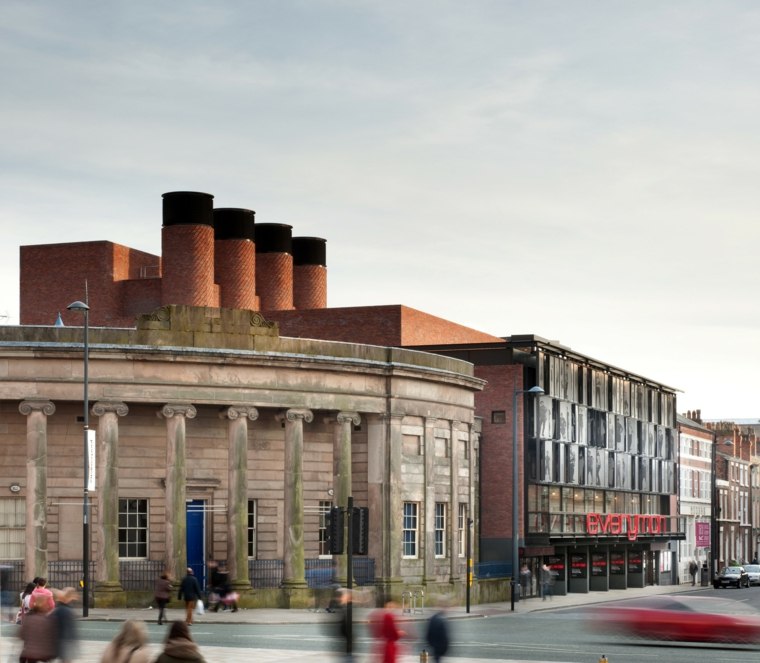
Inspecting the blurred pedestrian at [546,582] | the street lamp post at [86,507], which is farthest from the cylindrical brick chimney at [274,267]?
the street lamp post at [86,507]

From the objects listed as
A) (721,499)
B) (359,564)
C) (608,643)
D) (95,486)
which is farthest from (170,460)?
(721,499)

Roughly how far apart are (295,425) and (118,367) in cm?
676

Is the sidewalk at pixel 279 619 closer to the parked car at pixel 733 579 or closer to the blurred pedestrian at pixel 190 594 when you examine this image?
the blurred pedestrian at pixel 190 594

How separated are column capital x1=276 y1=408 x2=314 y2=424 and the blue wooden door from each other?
13.6 feet

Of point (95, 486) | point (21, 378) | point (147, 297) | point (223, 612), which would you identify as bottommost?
point (223, 612)

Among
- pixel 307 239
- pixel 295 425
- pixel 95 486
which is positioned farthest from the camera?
pixel 307 239

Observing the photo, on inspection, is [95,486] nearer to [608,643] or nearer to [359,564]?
[359,564]

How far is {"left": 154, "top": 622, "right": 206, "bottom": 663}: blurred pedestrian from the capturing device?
1454cm

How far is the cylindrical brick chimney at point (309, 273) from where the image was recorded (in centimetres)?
8800

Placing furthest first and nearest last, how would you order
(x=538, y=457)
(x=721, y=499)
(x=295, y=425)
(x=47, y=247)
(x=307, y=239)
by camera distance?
(x=721, y=499) → (x=307, y=239) → (x=47, y=247) → (x=538, y=457) → (x=295, y=425)

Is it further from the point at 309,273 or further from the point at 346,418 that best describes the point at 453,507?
the point at 309,273

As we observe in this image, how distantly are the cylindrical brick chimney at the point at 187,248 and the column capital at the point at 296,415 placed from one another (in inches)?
900

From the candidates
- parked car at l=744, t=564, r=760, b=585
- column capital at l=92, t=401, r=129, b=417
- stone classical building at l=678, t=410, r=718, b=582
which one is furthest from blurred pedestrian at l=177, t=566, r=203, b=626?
stone classical building at l=678, t=410, r=718, b=582

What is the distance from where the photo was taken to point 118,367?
161 ft
